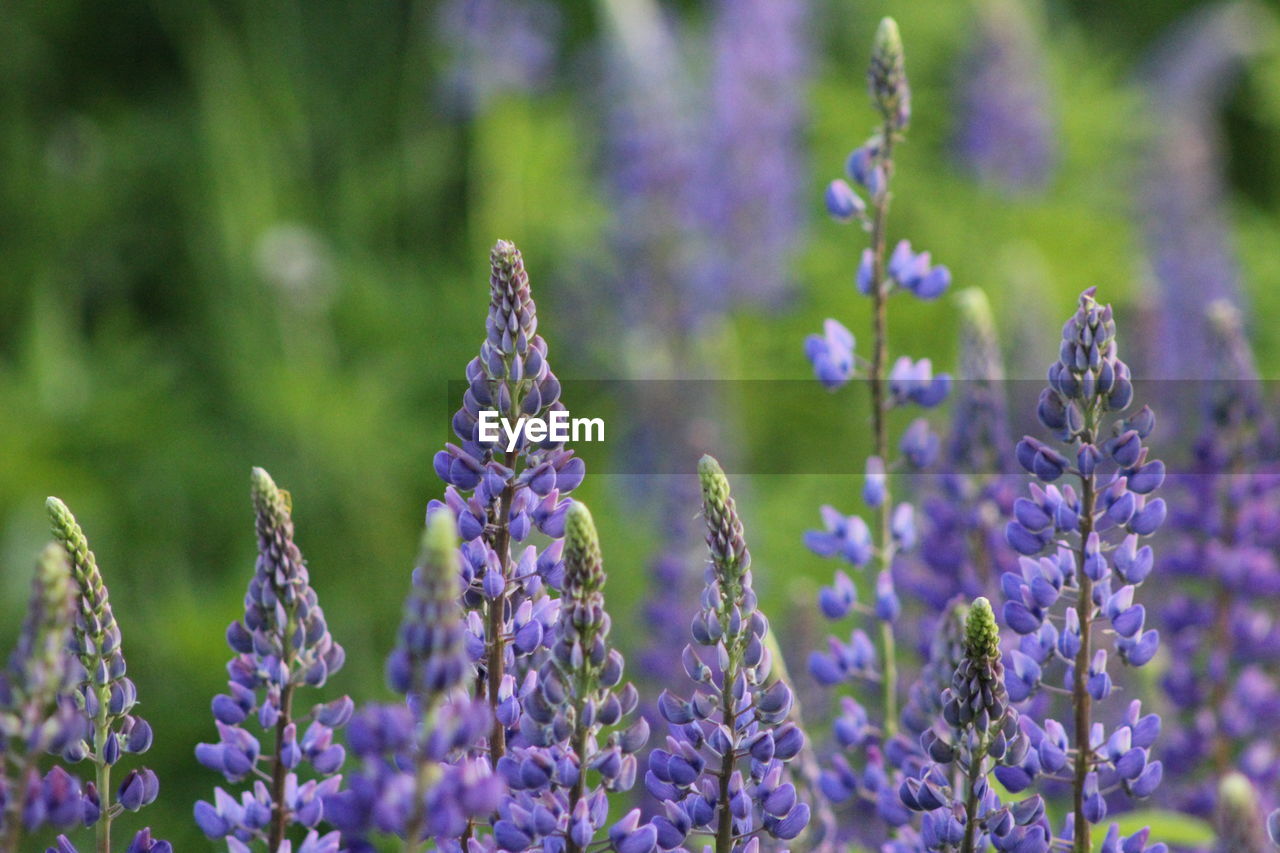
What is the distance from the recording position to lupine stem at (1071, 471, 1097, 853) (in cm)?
97

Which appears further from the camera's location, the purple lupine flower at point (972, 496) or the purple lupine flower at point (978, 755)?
the purple lupine flower at point (972, 496)

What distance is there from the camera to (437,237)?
4.34m

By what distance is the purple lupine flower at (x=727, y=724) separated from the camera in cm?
94

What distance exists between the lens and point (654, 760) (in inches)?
37.1

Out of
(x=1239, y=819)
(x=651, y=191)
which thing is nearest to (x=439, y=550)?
(x=1239, y=819)

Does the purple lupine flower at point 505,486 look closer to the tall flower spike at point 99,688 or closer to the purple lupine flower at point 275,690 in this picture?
the purple lupine flower at point 275,690

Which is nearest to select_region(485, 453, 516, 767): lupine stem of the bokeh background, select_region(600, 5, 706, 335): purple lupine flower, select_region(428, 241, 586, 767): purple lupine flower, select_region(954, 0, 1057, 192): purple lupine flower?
select_region(428, 241, 586, 767): purple lupine flower

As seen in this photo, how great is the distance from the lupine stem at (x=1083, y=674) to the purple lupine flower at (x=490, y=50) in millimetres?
2920

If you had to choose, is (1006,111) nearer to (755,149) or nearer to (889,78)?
(755,149)

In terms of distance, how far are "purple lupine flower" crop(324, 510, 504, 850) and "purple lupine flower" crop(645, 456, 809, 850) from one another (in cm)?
21

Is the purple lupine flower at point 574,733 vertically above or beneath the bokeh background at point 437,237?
beneath

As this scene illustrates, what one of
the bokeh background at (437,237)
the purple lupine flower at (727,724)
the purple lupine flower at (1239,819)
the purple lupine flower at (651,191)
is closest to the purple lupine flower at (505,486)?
the purple lupine flower at (727,724)

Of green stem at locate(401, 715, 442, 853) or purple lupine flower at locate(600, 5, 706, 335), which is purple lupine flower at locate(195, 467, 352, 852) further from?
purple lupine flower at locate(600, 5, 706, 335)

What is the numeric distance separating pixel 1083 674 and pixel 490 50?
9.76 feet
